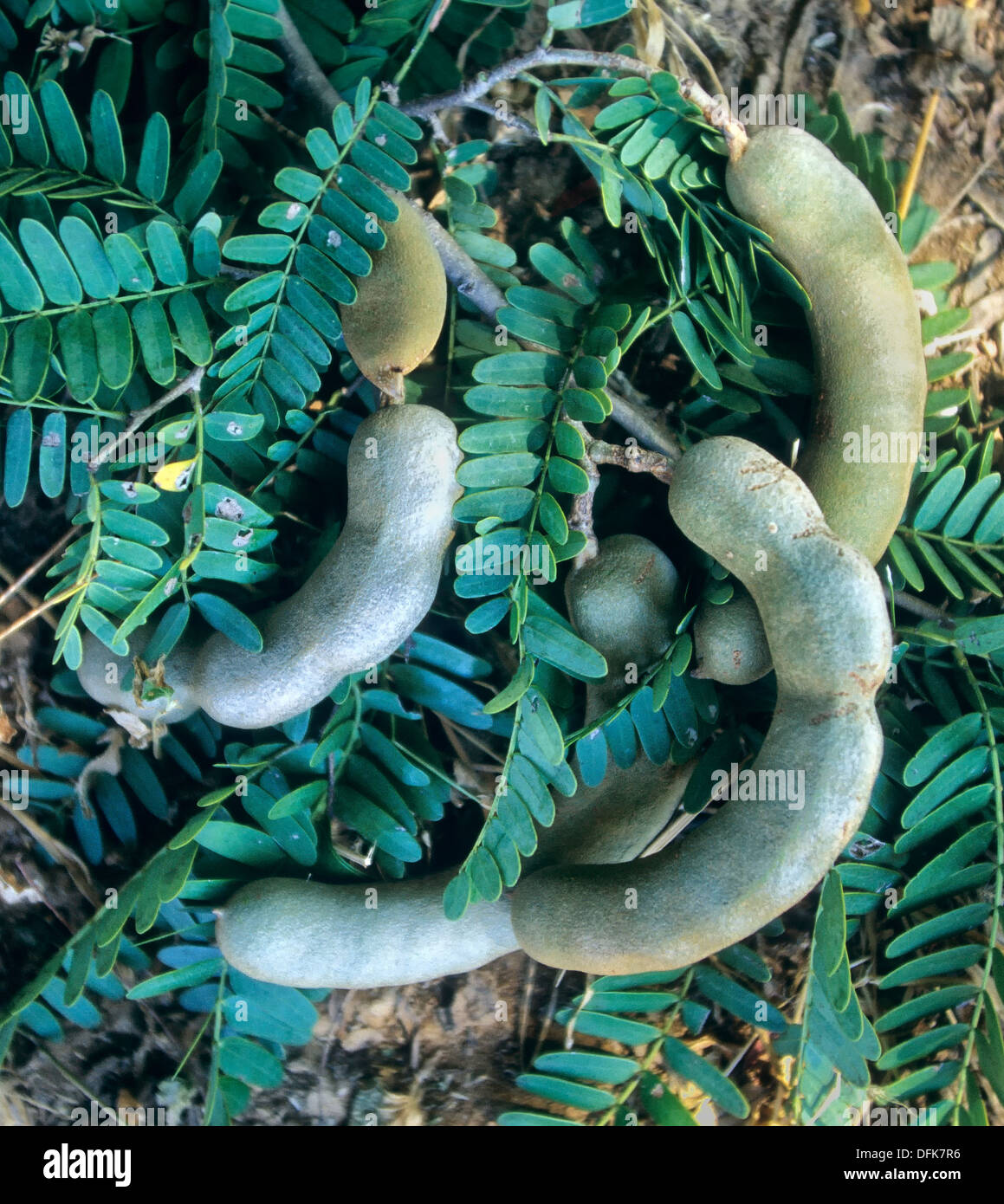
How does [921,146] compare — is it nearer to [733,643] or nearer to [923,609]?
[923,609]

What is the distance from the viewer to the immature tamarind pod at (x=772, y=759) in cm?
174

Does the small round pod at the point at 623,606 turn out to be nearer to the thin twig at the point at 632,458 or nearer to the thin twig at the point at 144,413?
the thin twig at the point at 632,458

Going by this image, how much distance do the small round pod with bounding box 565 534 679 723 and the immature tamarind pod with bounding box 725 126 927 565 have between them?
0.35 meters

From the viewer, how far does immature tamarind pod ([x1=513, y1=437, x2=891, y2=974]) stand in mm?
1736

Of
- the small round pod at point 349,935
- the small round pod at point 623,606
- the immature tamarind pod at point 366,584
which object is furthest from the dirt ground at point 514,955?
the small round pod at point 623,606

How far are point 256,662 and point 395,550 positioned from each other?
362mm

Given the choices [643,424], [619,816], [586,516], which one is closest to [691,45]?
[643,424]

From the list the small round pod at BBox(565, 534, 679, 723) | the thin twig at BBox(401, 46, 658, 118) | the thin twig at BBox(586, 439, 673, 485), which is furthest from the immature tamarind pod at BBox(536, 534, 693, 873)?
the thin twig at BBox(401, 46, 658, 118)

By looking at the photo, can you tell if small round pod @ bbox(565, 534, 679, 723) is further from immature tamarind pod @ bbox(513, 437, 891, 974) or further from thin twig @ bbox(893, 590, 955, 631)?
thin twig @ bbox(893, 590, 955, 631)

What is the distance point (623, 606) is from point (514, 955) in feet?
2.89

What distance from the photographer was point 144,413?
198 cm

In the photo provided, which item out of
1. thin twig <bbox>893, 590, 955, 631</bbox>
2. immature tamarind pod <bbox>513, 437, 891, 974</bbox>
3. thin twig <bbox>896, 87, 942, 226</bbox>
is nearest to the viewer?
immature tamarind pod <bbox>513, 437, 891, 974</bbox>

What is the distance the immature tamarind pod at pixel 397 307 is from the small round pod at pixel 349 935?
1.04 m
